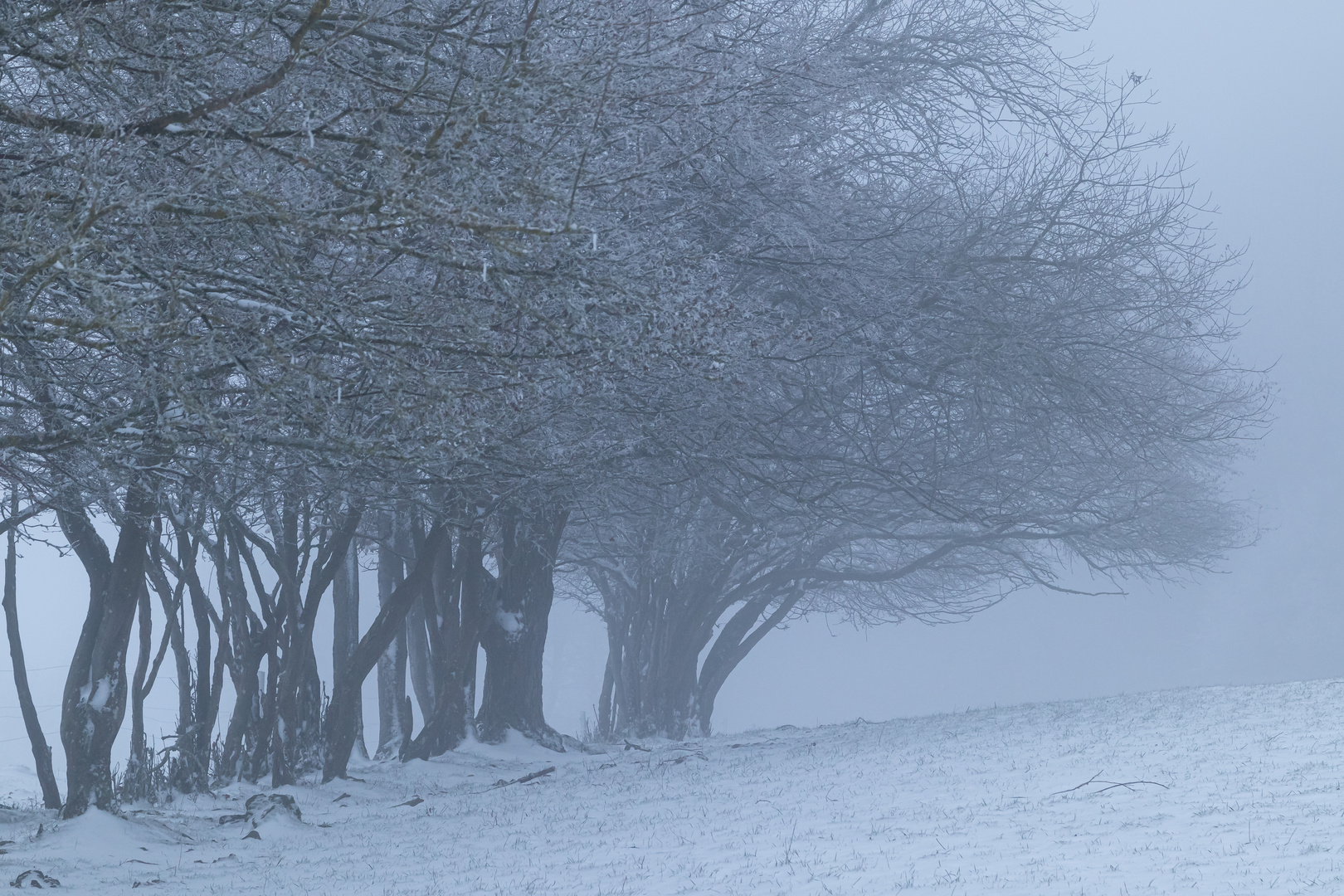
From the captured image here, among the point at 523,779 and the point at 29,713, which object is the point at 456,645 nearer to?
the point at 523,779

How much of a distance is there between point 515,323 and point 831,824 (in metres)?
4.31

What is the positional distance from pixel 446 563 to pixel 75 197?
1138 centimetres

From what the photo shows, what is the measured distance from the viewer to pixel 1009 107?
1482 cm

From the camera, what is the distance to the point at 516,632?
16.3 metres

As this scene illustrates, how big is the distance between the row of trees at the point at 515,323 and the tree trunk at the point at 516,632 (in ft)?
0.18

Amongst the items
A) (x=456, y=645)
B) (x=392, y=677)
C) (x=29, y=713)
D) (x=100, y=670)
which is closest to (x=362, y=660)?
(x=456, y=645)

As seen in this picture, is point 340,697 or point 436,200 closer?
point 436,200

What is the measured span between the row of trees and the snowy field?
1.69 metres

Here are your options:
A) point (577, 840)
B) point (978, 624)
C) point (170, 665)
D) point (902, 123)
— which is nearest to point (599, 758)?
point (577, 840)

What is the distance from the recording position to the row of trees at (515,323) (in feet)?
20.0

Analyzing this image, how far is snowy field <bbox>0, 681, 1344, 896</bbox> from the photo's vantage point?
22.5ft

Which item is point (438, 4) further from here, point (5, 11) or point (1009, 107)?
point (1009, 107)

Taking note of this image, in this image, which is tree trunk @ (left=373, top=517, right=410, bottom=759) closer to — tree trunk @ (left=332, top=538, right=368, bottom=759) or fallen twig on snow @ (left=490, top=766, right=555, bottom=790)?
tree trunk @ (left=332, top=538, right=368, bottom=759)

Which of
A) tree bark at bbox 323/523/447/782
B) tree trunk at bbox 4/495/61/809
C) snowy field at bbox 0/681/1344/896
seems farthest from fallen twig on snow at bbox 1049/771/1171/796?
tree trunk at bbox 4/495/61/809
